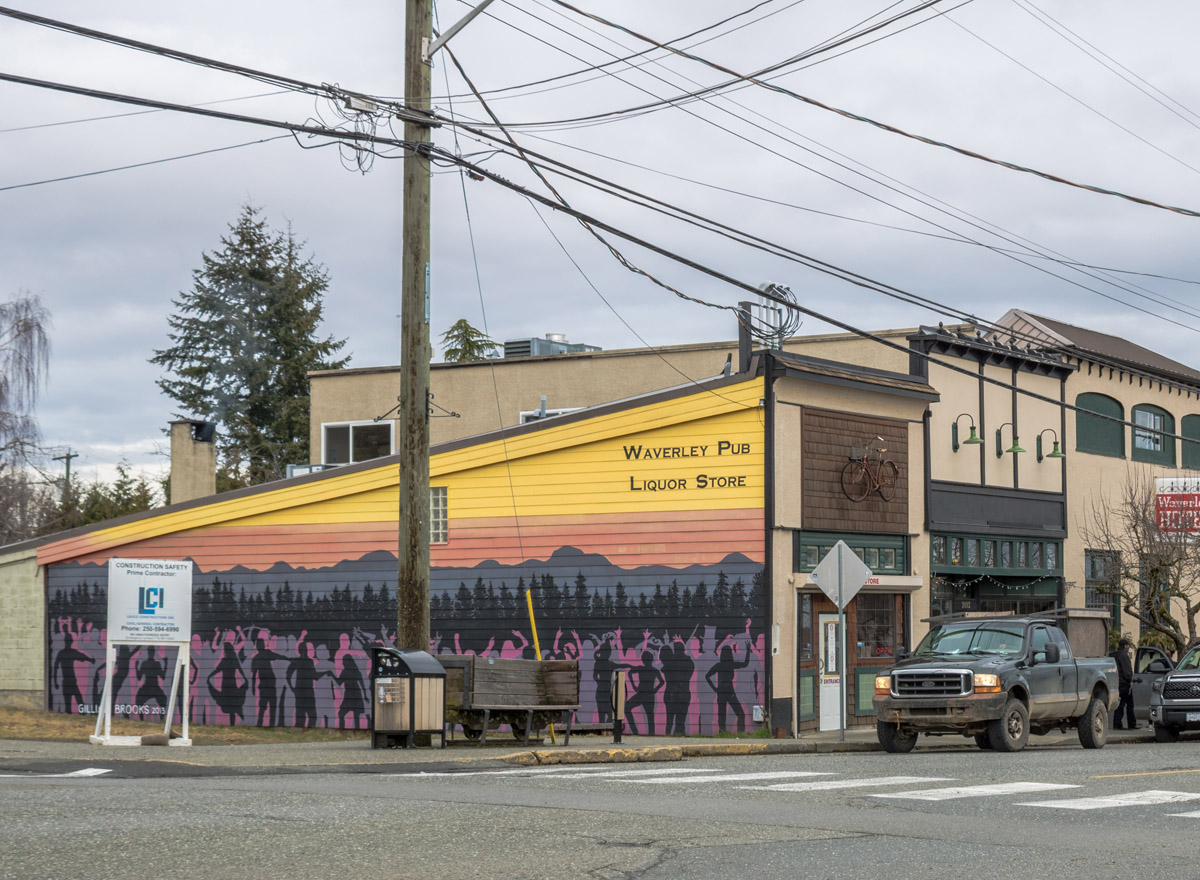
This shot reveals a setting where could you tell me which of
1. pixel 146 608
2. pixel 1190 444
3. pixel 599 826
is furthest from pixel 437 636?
pixel 1190 444

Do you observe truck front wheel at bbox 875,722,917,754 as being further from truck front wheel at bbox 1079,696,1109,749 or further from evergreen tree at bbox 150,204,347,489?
evergreen tree at bbox 150,204,347,489

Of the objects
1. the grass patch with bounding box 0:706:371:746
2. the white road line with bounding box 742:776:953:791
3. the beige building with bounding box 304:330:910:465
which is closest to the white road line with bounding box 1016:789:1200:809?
the white road line with bounding box 742:776:953:791

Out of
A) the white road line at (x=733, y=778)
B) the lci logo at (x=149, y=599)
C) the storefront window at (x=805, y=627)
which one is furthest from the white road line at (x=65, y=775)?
the storefront window at (x=805, y=627)

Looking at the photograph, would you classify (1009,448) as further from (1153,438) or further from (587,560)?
(587,560)

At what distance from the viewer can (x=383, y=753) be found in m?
17.0

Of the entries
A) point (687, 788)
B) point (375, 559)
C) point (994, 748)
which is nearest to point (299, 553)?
point (375, 559)

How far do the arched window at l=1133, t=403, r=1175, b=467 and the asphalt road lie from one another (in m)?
22.6

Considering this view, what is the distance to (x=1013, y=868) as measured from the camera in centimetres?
877

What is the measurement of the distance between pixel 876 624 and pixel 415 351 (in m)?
11.5

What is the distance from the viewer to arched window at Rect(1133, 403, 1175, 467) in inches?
1406

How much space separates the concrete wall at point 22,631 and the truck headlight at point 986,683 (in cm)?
1750

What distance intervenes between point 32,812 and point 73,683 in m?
18.3

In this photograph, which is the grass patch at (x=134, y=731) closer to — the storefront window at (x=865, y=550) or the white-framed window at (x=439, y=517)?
the white-framed window at (x=439, y=517)

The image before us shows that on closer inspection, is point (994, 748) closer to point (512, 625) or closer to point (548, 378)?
point (512, 625)
